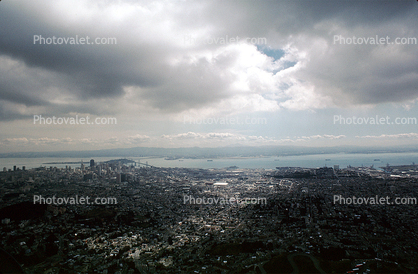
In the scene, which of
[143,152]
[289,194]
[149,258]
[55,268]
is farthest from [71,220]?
[143,152]

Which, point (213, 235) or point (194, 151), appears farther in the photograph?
point (194, 151)

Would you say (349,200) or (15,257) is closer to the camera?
(15,257)

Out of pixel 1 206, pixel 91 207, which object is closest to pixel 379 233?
pixel 91 207

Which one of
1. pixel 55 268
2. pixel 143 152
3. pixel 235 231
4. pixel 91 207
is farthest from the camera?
pixel 143 152

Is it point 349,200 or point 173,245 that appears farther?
point 349,200

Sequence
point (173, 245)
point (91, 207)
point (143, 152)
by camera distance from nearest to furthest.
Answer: point (173, 245) → point (91, 207) → point (143, 152)

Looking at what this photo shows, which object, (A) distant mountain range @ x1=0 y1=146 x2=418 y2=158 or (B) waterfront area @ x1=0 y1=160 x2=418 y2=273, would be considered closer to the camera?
(B) waterfront area @ x1=0 y1=160 x2=418 y2=273

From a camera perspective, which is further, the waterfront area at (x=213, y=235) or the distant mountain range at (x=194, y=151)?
the distant mountain range at (x=194, y=151)

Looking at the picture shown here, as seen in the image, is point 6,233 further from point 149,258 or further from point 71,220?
point 149,258

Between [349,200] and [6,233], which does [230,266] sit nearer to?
[6,233]
